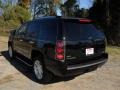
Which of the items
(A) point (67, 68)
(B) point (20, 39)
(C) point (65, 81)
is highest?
(B) point (20, 39)

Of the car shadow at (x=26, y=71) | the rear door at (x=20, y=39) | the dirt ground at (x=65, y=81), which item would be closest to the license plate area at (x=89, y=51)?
the dirt ground at (x=65, y=81)

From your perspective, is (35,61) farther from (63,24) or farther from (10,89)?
(63,24)

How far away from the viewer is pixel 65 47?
6.59m

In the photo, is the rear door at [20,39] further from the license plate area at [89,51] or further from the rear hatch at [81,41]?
the license plate area at [89,51]

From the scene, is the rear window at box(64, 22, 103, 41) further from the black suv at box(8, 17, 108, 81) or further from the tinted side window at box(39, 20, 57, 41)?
the tinted side window at box(39, 20, 57, 41)

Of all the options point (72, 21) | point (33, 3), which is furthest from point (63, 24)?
point (33, 3)

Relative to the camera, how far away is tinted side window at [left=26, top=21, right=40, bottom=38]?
7.96 m

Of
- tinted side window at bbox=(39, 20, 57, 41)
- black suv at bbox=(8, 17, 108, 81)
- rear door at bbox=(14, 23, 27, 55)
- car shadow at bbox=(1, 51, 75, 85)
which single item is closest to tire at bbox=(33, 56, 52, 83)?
black suv at bbox=(8, 17, 108, 81)

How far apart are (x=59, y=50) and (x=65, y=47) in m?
0.17

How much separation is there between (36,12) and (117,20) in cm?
4605

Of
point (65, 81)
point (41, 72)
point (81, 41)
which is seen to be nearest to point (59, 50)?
point (81, 41)

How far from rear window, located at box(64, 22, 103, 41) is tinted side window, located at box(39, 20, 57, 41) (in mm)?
351

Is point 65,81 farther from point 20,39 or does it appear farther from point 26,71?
point 20,39

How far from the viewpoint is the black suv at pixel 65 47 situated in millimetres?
6637
